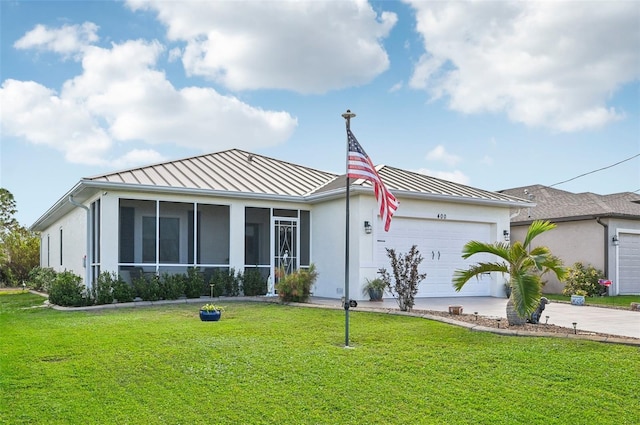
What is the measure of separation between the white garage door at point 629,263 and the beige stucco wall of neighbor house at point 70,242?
1746 cm

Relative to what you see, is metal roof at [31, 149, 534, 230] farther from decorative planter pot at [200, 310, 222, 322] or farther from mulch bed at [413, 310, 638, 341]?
decorative planter pot at [200, 310, 222, 322]

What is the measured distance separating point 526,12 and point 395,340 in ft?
33.1

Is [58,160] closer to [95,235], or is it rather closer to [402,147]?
[95,235]

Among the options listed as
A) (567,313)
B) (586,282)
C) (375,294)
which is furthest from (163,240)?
(586,282)

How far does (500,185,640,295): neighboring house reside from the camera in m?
18.3

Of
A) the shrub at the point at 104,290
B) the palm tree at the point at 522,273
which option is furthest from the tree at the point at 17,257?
the palm tree at the point at 522,273

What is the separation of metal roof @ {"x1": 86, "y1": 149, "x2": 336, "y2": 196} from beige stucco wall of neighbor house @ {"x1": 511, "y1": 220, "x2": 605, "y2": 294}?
8.63 metres

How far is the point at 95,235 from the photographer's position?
50.0ft

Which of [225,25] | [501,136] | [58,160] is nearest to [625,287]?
[501,136]

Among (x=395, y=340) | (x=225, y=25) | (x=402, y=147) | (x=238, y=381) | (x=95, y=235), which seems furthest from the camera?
(x=402, y=147)

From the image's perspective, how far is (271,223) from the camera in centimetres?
1557

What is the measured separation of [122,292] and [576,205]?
1643 cm

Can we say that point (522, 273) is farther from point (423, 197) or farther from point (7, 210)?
point (7, 210)

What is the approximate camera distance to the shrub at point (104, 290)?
505 inches
